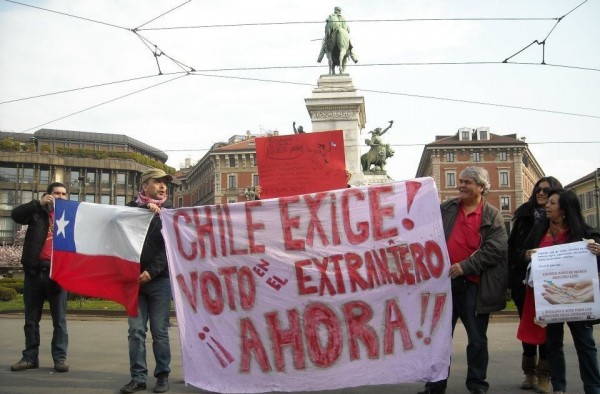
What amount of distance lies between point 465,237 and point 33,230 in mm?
4555

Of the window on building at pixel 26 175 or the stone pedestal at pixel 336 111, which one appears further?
the window on building at pixel 26 175

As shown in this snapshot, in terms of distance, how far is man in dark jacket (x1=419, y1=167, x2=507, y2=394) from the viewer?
5.77 m

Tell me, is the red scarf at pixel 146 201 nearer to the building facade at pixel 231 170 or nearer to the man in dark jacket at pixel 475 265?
the man in dark jacket at pixel 475 265

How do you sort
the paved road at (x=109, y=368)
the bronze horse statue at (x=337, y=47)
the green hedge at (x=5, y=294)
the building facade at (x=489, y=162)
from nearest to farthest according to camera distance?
the paved road at (x=109, y=368)
the green hedge at (x=5, y=294)
the bronze horse statue at (x=337, y=47)
the building facade at (x=489, y=162)

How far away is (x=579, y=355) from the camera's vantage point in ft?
18.1

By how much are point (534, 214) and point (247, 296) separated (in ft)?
9.66

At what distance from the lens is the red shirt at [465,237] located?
5.96 metres

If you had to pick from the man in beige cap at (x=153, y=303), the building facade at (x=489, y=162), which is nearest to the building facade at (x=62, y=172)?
the building facade at (x=489, y=162)

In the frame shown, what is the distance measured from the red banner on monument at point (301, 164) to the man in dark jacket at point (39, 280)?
2358mm

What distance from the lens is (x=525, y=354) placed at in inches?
252

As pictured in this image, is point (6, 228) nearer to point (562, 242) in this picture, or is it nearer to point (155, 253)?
point (155, 253)

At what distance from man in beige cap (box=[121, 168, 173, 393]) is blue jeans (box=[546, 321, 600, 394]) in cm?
345

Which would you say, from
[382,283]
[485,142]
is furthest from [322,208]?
[485,142]

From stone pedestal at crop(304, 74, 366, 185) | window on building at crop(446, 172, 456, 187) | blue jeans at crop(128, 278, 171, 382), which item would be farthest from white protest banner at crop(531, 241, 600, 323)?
window on building at crop(446, 172, 456, 187)
